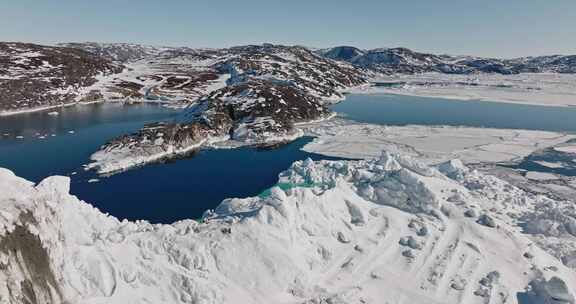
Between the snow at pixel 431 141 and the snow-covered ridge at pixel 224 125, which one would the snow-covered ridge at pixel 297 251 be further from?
the snow-covered ridge at pixel 224 125

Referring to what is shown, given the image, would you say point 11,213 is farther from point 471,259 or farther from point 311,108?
point 311,108

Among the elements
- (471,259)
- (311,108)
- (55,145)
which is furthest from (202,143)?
(471,259)

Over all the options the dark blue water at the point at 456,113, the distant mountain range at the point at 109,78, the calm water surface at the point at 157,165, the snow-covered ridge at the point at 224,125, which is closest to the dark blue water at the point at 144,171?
the calm water surface at the point at 157,165

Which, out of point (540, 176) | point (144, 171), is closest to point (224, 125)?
point (144, 171)

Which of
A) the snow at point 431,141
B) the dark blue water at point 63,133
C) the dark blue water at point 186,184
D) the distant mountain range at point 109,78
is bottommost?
the dark blue water at point 186,184

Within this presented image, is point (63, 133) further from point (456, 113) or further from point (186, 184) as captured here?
point (456, 113)

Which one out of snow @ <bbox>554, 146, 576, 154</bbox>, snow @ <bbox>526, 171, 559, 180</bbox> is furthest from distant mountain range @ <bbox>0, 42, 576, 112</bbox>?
snow @ <bbox>526, 171, 559, 180</bbox>

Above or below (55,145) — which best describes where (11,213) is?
above
